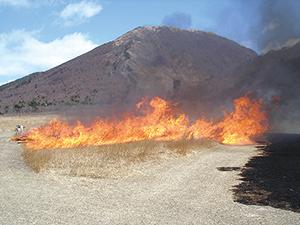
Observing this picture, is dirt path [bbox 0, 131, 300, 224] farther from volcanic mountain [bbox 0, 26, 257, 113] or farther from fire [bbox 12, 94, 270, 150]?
volcanic mountain [bbox 0, 26, 257, 113]

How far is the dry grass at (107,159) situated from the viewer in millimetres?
12023

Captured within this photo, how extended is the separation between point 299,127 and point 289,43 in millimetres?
11328

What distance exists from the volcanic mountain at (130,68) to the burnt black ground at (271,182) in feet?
213

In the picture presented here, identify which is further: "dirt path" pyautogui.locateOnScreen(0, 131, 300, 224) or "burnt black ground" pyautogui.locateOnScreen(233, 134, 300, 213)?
"burnt black ground" pyautogui.locateOnScreen(233, 134, 300, 213)

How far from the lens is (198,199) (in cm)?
816

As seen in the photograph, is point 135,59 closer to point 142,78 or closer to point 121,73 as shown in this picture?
point 121,73

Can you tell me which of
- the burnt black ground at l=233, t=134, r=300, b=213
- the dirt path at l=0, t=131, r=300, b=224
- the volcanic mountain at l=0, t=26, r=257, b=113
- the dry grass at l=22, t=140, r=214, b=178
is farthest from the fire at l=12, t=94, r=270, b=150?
the volcanic mountain at l=0, t=26, r=257, b=113

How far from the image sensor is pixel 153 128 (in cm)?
2308

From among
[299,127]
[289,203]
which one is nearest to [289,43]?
[299,127]

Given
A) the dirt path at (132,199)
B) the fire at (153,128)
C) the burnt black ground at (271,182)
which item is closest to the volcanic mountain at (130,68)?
the fire at (153,128)

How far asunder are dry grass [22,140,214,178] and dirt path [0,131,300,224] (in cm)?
78

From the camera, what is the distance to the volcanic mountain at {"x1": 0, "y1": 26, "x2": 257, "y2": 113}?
8706cm

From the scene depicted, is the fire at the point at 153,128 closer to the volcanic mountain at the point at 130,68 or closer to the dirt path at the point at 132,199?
the dirt path at the point at 132,199

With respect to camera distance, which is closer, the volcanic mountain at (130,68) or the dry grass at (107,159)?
the dry grass at (107,159)
